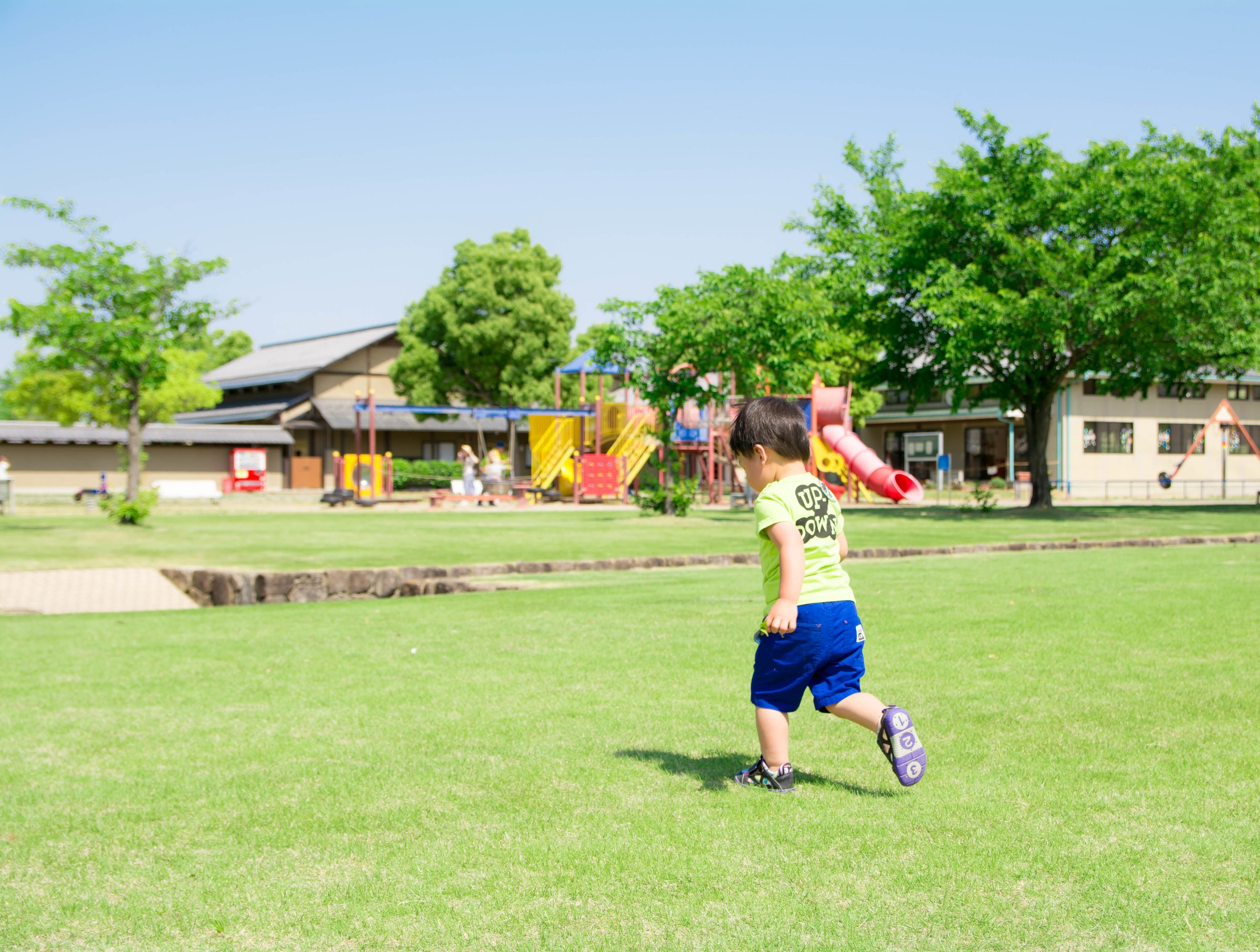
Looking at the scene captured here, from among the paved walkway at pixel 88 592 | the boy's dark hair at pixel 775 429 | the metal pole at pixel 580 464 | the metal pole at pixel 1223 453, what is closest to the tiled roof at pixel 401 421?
the metal pole at pixel 580 464

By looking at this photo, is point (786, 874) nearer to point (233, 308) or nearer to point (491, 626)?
point (491, 626)

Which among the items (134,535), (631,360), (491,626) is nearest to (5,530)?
(134,535)

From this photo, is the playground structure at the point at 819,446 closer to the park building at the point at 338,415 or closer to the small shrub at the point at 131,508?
the small shrub at the point at 131,508

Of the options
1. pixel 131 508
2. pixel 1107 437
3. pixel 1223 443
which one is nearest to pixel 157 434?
pixel 131 508

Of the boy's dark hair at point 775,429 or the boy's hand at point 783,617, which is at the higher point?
the boy's dark hair at point 775,429

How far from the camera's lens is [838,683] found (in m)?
4.07

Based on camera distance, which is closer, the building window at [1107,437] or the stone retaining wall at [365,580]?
the stone retaining wall at [365,580]

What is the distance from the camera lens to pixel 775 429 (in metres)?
4.12

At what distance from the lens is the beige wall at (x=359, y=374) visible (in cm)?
5159

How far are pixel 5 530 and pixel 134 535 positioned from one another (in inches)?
127

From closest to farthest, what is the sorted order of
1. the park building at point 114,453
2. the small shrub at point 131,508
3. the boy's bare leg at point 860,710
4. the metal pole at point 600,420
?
the boy's bare leg at point 860,710, the small shrub at point 131,508, the metal pole at point 600,420, the park building at point 114,453

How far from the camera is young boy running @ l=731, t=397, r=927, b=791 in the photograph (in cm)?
397

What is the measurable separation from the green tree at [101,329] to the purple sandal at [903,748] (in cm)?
1978

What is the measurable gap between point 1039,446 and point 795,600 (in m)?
27.3
